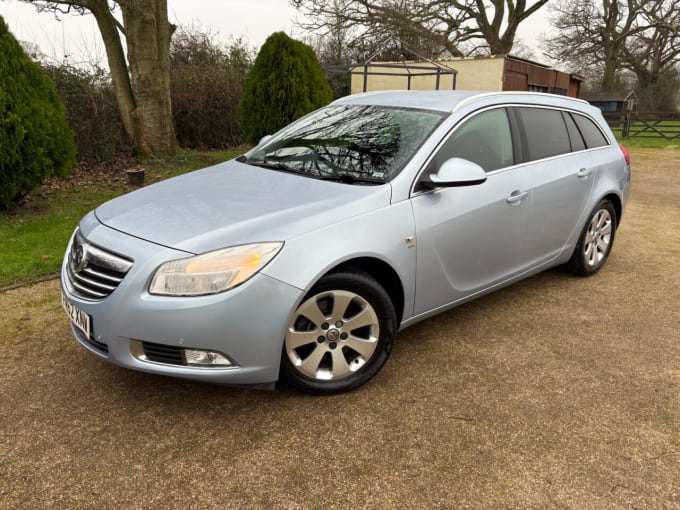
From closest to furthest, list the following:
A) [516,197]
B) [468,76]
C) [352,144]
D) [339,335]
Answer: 1. [339,335]
2. [352,144]
3. [516,197]
4. [468,76]

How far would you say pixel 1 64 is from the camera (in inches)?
231

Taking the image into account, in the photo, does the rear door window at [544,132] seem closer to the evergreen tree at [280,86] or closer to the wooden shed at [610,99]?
the evergreen tree at [280,86]

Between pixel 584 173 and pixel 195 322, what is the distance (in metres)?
3.34

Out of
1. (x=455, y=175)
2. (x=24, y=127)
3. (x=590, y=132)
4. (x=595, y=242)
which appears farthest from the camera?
(x=24, y=127)

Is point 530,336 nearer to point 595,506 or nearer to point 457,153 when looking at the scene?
point 457,153

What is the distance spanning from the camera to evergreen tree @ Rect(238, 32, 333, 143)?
981 cm

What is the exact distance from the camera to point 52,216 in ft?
21.5

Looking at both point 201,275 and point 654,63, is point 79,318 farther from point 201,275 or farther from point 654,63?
point 654,63

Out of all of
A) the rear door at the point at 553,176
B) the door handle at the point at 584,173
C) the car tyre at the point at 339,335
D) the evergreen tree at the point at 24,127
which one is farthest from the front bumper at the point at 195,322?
the evergreen tree at the point at 24,127

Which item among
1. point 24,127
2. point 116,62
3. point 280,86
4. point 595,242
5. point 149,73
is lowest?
point 595,242

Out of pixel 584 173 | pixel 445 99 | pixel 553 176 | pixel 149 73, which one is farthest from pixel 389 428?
pixel 149 73

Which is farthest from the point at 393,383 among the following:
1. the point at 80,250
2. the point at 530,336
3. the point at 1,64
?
the point at 1,64

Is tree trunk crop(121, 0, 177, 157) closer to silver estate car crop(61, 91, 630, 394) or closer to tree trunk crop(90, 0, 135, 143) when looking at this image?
tree trunk crop(90, 0, 135, 143)

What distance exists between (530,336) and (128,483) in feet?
8.59
